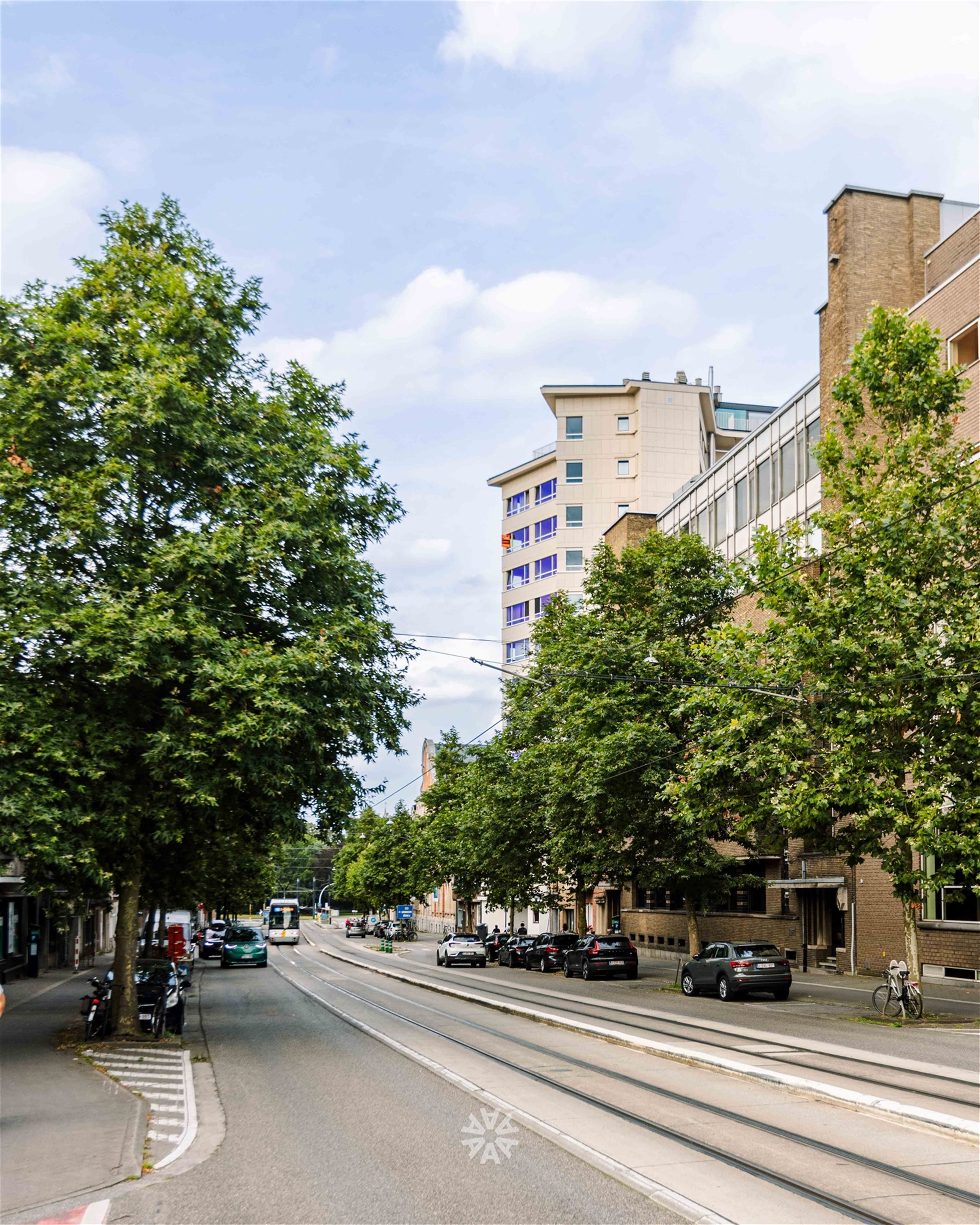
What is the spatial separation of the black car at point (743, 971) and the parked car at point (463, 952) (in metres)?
22.0

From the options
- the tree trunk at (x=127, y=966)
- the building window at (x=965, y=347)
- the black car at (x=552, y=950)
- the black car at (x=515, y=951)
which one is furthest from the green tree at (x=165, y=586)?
the black car at (x=515, y=951)

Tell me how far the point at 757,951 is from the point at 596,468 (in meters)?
55.0

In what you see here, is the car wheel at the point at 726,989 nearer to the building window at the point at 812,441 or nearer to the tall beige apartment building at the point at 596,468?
the building window at the point at 812,441

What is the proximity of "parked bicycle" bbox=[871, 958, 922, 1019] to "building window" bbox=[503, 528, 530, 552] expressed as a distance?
210ft

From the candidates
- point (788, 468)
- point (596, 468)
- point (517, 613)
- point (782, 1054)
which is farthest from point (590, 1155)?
point (517, 613)

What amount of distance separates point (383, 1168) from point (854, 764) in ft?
45.8

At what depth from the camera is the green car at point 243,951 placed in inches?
1925

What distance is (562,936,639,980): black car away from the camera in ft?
120

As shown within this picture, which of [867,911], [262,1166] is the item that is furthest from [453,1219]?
[867,911]

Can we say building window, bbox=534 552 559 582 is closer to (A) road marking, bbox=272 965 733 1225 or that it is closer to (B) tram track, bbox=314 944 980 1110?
(B) tram track, bbox=314 944 980 1110

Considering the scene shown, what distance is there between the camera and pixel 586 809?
3284cm

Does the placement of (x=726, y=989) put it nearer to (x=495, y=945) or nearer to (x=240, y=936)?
(x=495, y=945)

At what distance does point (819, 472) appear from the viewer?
3788 centimetres

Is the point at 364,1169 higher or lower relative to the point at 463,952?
higher
